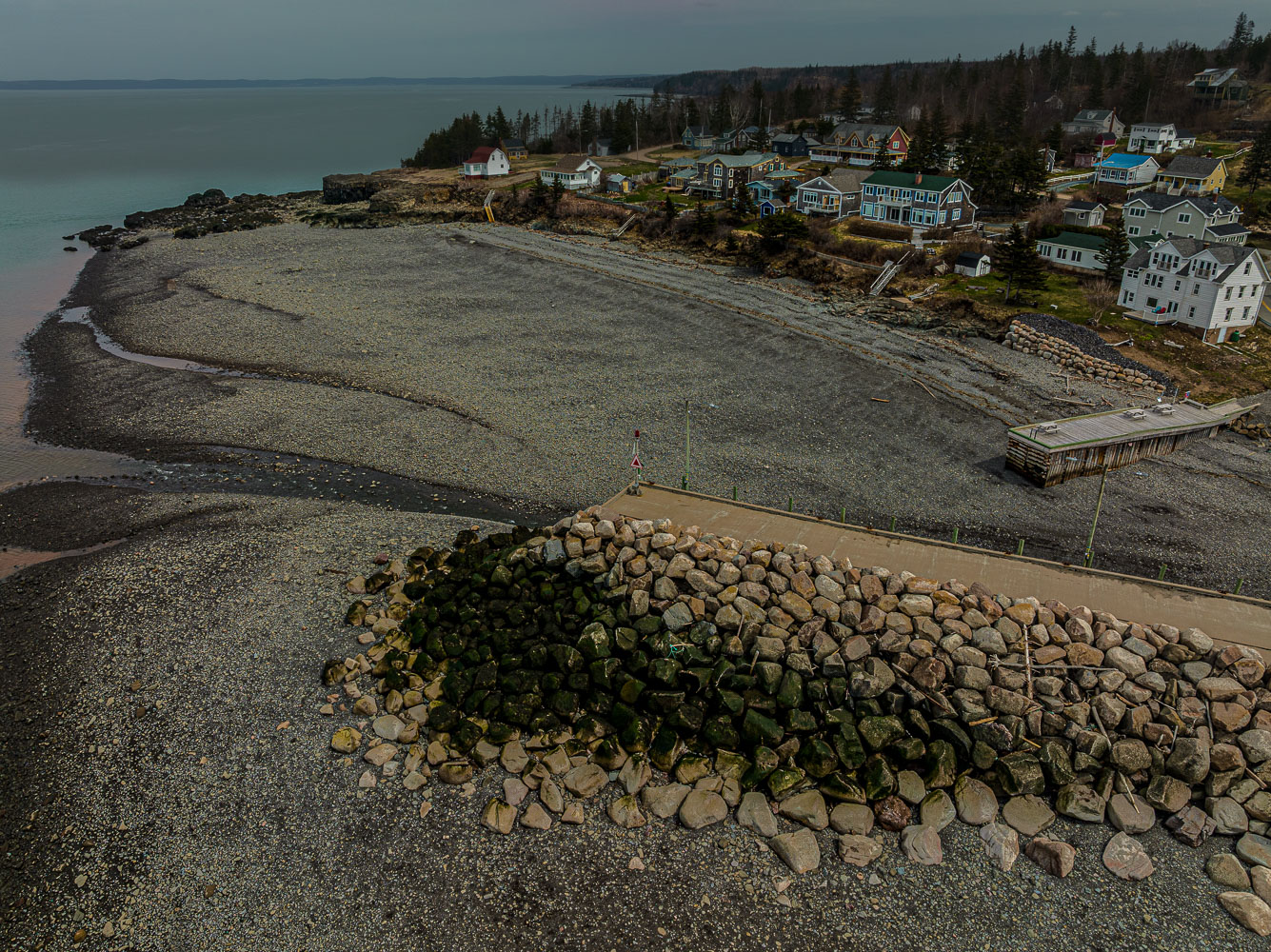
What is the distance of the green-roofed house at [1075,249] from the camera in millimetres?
45719

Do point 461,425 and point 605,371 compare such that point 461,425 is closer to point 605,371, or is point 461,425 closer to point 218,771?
point 605,371

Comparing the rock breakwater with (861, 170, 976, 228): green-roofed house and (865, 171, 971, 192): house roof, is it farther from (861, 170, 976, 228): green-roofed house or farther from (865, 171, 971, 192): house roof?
(865, 171, 971, 192): house roof

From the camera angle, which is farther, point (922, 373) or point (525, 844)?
point (922, 373)

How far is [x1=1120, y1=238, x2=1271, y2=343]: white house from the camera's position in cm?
3647

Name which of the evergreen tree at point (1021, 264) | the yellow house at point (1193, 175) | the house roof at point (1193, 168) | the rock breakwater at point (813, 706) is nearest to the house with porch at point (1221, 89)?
the yellow house at point (1193, 175)

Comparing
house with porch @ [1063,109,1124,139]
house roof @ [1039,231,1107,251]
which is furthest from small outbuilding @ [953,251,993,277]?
house with porch @ [1063,109,1124,139]

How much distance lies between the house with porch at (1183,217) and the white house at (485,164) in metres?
67.8

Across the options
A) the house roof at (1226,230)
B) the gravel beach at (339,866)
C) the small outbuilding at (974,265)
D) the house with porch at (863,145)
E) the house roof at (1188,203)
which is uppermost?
the house with porch at (863,145)

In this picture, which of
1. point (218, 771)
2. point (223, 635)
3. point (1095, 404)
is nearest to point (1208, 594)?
point (1095, 404)

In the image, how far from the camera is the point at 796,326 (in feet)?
140

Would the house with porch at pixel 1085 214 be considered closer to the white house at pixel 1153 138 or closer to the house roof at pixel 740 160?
the house roof at pixel 740 160

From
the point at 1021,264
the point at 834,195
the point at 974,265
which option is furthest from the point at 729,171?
the point at 1021,264

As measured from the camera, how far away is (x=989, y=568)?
64.8 ft

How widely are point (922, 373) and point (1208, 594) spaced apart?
19.3 metres
